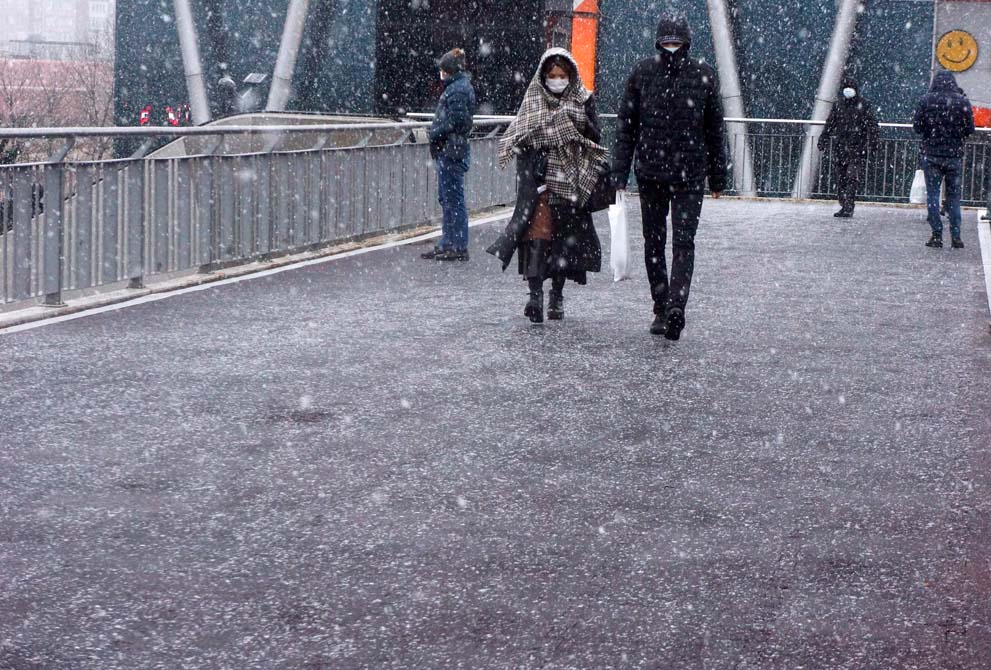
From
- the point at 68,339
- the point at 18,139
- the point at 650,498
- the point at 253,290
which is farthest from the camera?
the point at 253,290

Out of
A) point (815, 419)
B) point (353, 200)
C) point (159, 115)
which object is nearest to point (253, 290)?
point (353, 200)

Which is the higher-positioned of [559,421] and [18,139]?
[18,139]

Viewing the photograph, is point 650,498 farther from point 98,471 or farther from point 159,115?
point 159,115

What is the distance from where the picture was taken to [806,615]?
4.47m

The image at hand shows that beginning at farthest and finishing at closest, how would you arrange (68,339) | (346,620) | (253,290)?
(253,290)
(68,339)
(346,620)

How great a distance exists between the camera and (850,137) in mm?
21328

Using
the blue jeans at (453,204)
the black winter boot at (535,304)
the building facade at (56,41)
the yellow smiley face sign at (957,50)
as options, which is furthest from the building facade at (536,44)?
the building facade at (56,41)

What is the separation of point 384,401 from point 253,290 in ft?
14.2

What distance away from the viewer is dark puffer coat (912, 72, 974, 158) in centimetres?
1638

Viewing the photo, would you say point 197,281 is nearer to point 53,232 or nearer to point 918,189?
point 53,232

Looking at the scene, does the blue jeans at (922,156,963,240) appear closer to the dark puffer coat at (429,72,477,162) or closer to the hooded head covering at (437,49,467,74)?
the dark puffer coat at (429,72,477,162)

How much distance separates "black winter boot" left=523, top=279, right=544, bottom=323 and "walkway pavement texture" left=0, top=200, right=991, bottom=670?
6.6 inches

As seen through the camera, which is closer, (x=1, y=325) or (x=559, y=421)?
(x=559, y=421)

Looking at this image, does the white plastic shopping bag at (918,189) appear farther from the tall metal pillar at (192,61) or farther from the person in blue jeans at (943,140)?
the tall metal pillar at (192,61)
